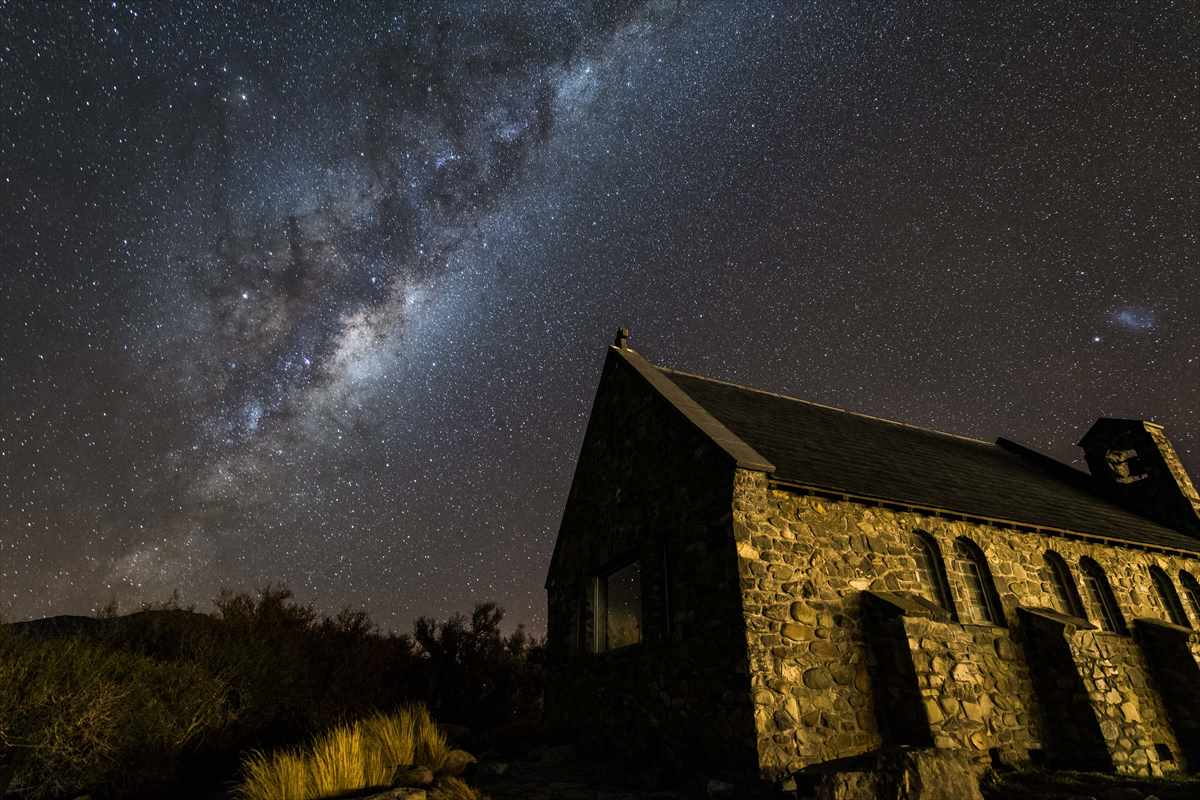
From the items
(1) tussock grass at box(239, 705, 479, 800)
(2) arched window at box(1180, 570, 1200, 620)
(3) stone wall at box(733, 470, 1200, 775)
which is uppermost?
(2) arched window at box(1180, 570, 1200, 620)

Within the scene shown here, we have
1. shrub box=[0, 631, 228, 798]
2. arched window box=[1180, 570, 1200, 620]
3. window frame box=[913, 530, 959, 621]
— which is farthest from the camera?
arched window box=[1180, 570, 1200, 620]

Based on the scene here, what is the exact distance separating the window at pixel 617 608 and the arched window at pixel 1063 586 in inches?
347

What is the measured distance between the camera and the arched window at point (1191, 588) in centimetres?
1440

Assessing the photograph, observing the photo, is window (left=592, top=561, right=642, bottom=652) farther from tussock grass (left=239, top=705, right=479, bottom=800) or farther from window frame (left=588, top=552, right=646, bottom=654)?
tussock grass (left=239, top=705, right=479, bottom=800)

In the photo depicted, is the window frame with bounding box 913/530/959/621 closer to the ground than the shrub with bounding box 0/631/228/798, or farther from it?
farther from it

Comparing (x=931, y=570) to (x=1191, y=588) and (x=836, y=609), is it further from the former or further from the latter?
(x=1191, y=588)

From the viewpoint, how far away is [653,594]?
1095cm

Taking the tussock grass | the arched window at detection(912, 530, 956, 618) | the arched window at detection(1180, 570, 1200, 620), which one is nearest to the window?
the tussock grass

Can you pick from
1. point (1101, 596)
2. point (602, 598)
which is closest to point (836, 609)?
point (602, 598)

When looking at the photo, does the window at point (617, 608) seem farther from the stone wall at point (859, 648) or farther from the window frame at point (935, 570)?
the window frame at point (935, 570)

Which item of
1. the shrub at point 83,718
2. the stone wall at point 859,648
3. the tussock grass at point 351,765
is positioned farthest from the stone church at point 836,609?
the shrub at point 83,718

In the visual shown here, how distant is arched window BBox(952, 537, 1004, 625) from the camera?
1101 cm

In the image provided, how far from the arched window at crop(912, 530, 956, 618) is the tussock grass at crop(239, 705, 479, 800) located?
27.8ft

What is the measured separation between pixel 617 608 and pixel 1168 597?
43.8 feet
